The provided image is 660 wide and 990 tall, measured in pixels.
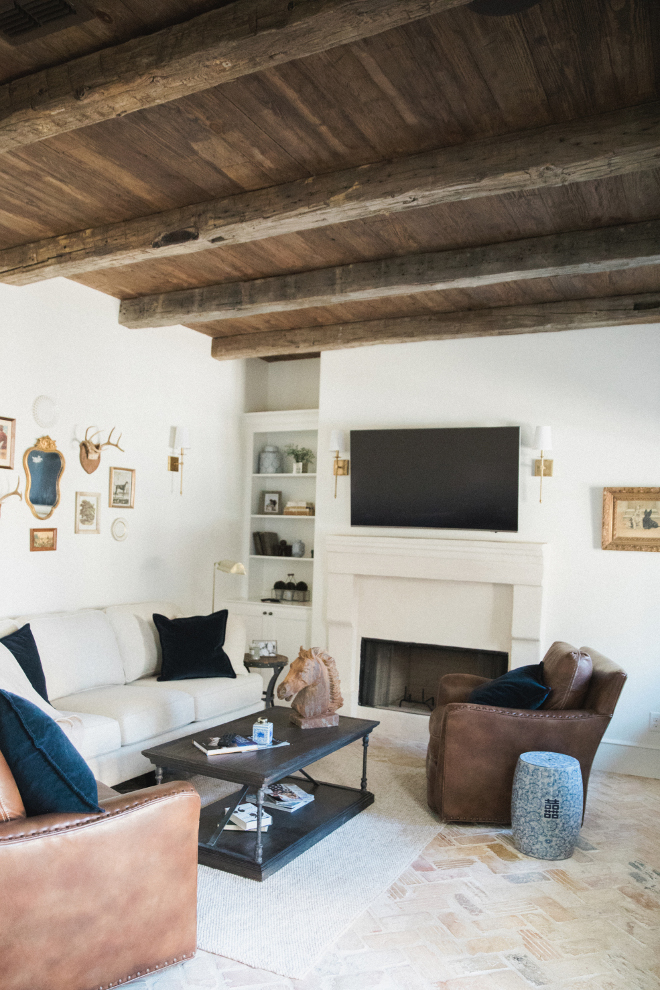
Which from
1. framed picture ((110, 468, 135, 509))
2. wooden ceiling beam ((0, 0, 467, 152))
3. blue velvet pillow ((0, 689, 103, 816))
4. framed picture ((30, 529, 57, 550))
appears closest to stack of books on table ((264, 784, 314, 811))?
blue velvet pillow ((0, 689, 103, 816))

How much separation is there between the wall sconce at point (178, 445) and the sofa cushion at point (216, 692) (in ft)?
5.37

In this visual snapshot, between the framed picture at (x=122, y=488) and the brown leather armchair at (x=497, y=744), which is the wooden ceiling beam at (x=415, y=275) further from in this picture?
the brown leather armchair at (x=497, y=744)

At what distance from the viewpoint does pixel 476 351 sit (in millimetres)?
5219

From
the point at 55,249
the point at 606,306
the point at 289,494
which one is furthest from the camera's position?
the point at 289,494

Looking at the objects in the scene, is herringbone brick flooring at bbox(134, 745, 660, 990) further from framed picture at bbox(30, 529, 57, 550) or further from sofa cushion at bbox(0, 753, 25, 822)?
framed picture at bbox(30, 529, 57, 550)

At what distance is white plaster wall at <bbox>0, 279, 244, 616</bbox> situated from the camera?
4.41m

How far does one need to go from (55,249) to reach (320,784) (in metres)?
3.18

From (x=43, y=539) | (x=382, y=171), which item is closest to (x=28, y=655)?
(x=43, y=539)

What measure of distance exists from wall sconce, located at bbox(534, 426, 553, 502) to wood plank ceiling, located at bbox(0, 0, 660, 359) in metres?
0.70

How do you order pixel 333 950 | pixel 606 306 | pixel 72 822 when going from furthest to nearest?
pixel 606 306
pixel 333 950
pixel 72 822

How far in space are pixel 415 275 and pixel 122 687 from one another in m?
2.87

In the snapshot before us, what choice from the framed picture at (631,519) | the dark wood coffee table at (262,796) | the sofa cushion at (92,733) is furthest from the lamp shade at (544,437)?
the sofa cushion at (92,733)

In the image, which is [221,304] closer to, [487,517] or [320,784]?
[487,517]

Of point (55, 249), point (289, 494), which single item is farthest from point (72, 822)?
point (289, 494)
